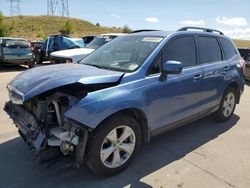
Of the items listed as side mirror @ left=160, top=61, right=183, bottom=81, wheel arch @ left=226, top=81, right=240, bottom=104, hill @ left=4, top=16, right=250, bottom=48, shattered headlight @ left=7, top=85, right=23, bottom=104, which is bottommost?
wheel arch @ left=226, top=81, right=240, bottom=104

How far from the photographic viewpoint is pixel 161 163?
154 inches

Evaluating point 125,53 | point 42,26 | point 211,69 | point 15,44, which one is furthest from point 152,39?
point 42,26

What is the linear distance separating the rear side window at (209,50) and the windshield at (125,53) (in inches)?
41.4

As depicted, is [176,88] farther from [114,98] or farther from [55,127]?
[55,127]

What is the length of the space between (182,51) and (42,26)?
65119mm

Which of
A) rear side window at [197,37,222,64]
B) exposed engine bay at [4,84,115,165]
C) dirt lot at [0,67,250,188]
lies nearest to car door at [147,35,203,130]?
rear side window at [197,37,222,64]

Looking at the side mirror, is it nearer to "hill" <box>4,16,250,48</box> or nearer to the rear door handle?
the rear door handle

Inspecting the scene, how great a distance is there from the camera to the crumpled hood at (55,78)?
3217 millimetres

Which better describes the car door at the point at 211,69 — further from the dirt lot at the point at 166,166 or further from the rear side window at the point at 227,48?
the dirt lot at the point at 166,166

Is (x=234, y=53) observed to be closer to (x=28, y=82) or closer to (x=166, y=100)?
(x=166, y=100)

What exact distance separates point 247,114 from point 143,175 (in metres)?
4.00

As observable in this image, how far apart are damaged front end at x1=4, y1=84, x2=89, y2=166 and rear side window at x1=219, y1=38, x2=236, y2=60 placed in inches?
132

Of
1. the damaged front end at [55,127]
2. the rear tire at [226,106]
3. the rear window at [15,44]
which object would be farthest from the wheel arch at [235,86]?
the rear window at [15,44]

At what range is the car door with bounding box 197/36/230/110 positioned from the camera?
479cm
